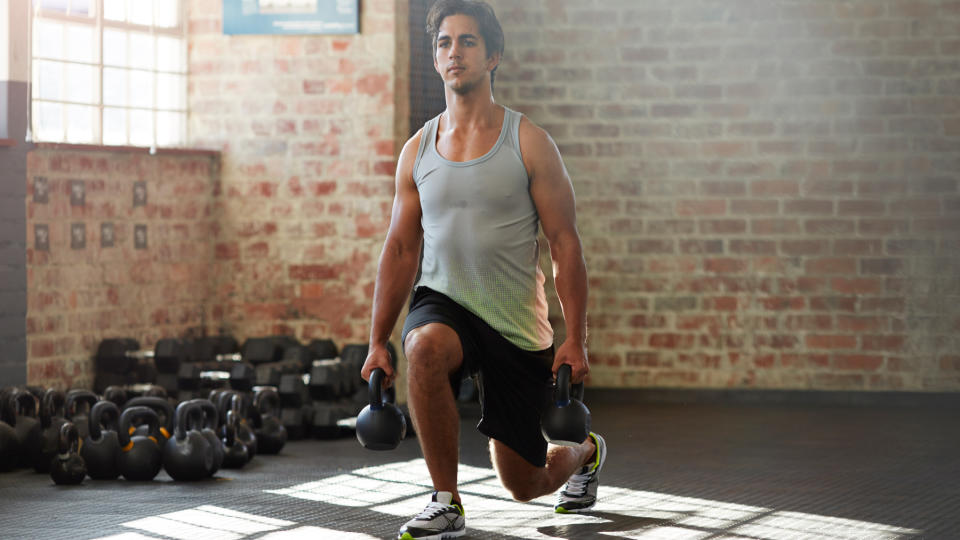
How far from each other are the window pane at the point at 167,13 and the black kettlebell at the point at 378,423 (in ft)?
14.9

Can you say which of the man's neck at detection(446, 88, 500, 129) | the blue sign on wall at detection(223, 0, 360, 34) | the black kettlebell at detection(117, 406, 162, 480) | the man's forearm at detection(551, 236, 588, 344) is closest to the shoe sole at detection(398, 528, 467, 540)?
the man's forearm at detection(551, 236, 588, 344)

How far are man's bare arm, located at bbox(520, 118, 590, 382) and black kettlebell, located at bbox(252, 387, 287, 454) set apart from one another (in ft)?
8.04

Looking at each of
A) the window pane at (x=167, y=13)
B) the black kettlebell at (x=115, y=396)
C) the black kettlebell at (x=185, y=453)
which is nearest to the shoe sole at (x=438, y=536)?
the black kettlebell at (x=185, y=453)

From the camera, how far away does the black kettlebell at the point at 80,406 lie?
572cm

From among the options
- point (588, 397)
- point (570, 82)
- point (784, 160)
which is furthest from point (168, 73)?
point (784, 160)

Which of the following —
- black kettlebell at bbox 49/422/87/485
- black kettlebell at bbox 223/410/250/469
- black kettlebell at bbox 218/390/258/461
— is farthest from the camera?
black kettlebell at bbox 218/390/258/461

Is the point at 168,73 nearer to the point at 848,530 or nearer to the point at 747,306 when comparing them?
the point at 747,306

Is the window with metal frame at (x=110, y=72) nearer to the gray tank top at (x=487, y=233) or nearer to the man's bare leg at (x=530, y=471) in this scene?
the gray tank top at (x=487, y=233)

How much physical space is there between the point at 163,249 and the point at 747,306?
11.4 feet

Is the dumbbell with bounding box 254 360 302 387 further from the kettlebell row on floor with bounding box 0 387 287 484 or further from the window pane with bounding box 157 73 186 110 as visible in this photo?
the window pane with bounding box 157 73 186 110

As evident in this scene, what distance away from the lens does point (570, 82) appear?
27.5 feet

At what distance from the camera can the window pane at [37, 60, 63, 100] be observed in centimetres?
705

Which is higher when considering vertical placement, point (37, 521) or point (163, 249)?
point (163, 249)

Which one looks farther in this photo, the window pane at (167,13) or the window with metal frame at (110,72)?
the window pane at (167,13)
